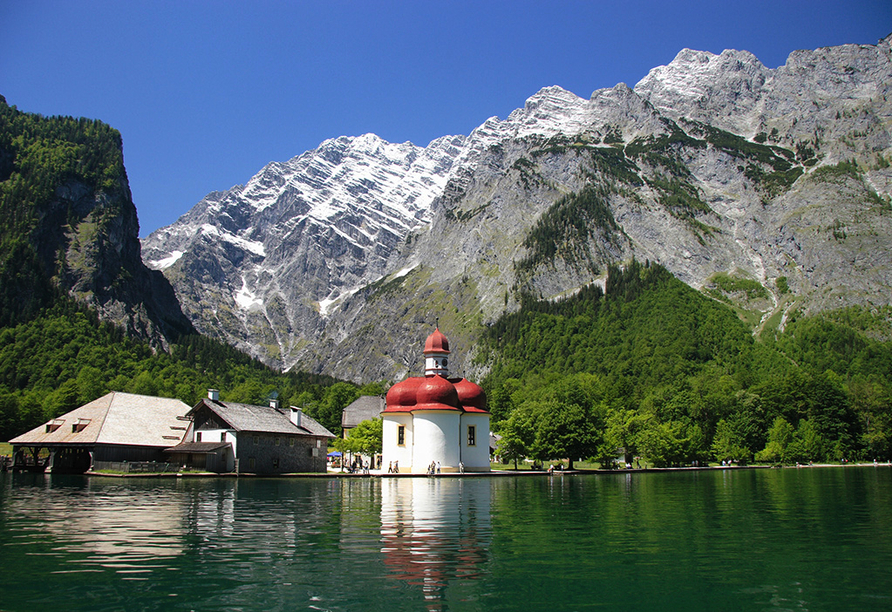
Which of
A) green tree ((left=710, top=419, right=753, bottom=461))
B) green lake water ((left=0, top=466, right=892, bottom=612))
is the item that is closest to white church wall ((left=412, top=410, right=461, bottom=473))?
green lake water ((left=0, top=466, right=892, bottom=612))

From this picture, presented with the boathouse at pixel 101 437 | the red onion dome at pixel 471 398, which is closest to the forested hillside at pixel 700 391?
the red onion dome at pixel 471 398

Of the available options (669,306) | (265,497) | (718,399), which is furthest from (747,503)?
(669,306)

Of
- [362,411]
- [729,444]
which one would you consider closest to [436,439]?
[362,411]

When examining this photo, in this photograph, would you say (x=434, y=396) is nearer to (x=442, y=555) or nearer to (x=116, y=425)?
(x=116, y=425)

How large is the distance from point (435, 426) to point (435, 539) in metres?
50.2

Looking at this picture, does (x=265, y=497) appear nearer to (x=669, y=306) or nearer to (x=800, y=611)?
(x=800, y=611)

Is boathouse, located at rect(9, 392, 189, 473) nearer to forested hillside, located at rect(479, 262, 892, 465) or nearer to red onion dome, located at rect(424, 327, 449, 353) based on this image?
red onion dome, located at rect(424, 327, 449, 353)

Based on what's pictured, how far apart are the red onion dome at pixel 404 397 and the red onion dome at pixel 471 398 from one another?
5.27 meters

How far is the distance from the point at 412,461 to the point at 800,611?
63.7m

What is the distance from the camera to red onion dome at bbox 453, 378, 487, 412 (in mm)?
80688

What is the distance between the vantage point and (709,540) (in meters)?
24.8

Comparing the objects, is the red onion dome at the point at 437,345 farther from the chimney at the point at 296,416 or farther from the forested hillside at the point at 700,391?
the chimney at the point at 296,416

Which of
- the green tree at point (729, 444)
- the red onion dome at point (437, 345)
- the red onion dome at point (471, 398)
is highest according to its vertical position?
the red onion dome at point (437, 345)

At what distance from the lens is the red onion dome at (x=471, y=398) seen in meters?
80.7
